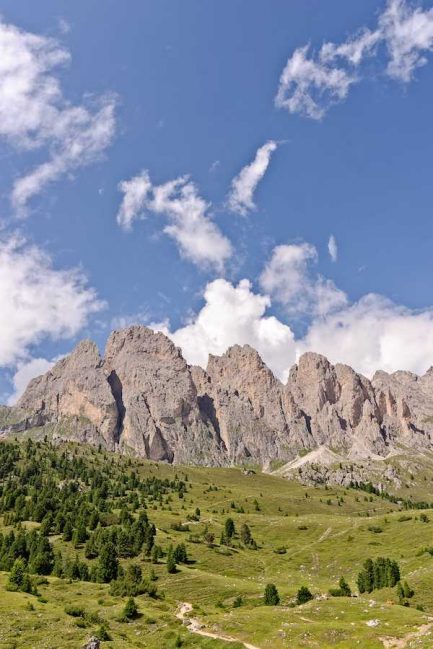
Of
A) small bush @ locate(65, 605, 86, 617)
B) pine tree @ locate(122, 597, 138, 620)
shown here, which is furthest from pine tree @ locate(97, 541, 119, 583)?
small bush @ locate(65, 605, 86, 617)

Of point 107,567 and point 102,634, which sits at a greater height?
point 107,567

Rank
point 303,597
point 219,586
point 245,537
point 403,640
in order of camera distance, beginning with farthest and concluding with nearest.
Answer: point 245,537 < point 219,586 < point 303,597 < point 403,640

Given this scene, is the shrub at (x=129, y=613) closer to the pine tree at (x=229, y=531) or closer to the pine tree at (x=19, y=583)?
the pine tree at (x=19, y=583)

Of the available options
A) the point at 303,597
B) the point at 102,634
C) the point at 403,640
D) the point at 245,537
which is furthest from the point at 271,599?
the point at 245,537

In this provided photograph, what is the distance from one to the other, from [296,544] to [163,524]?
52.6 metres

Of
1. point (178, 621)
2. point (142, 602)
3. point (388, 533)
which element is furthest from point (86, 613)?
point (388, 533)

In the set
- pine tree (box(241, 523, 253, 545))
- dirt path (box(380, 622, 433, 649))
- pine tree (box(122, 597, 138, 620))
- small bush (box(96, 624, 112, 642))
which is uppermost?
pine tree (box(241, 523, 253, 545))

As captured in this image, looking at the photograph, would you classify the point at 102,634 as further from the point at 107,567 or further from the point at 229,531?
the point at 229,531

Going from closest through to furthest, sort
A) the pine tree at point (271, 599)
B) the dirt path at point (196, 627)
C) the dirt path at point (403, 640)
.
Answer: the dirt path at point (403, 640) < the dirt path at point (196, 627) < the pine tree at point (271, 599)

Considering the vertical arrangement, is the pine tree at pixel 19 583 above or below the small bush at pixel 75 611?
above

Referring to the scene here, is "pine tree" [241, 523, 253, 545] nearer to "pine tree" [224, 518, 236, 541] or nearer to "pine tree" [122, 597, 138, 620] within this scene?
"pine tree" [224, 518, 236, 541]

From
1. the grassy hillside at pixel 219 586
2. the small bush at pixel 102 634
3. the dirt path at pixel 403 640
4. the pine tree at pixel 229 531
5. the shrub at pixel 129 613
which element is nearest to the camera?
the dirt path at pixel 403 640

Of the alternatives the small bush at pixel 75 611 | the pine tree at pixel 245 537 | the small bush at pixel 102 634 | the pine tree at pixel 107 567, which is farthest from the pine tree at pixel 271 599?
the pine tree at pixel 245 537

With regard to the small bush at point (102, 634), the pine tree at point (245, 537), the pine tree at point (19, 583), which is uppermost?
the pine tree at point (245, 537)
